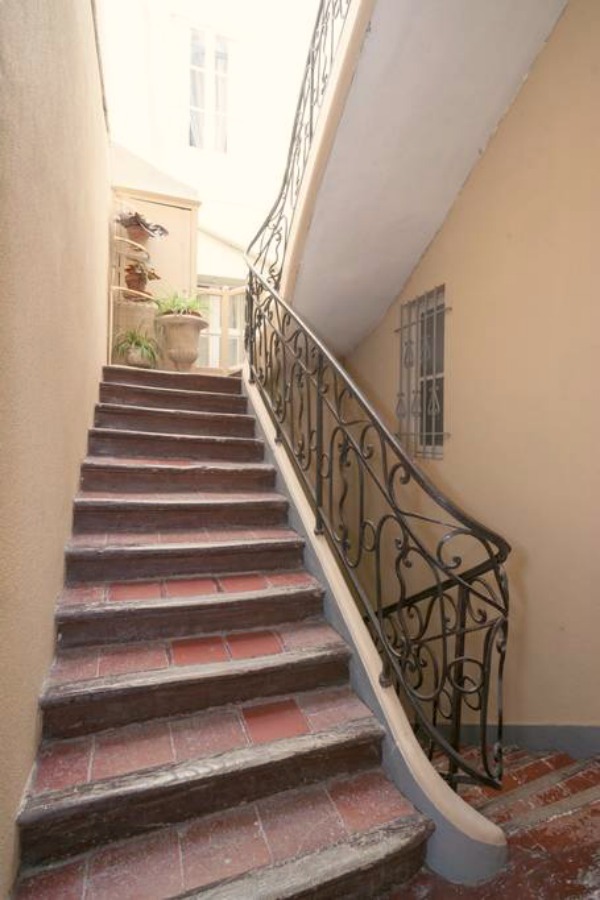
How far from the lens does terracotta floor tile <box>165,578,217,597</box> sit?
1876mm

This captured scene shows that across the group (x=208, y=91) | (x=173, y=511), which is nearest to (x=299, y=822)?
(x=173, y=511)

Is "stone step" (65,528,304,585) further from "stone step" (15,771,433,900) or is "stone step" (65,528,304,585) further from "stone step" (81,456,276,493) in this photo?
"stone step" (15,771,433,900)

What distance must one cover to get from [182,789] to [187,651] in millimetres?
472

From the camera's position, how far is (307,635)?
1863mm

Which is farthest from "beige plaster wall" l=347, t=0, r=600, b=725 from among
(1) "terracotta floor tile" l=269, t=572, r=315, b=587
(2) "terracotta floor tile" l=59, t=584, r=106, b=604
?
(2) "terracotta floor tile" l=59, t=584, r=106, b=604

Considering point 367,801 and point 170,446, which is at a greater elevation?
point 170,446

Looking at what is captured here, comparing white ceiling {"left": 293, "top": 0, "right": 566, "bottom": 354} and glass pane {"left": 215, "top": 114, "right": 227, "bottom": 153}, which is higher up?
glass pane {"left": 215, "top": 114, "right": 227, "bottom": 153}

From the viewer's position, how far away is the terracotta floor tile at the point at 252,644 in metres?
1.72

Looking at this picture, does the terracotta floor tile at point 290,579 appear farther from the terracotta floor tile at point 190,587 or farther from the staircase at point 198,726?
the terracotta floor tile at point 190,587

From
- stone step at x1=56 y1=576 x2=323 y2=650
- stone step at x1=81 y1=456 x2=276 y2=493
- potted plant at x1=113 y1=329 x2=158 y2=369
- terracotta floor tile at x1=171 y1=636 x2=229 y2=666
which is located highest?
potted plant at x1=113 y1=329 x2=158 y2=369

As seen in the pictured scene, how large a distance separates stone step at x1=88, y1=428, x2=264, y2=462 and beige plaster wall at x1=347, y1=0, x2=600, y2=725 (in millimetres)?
1404

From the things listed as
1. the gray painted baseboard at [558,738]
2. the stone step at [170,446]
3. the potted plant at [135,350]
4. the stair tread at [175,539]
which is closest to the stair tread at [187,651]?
the stair tread at [175,539]

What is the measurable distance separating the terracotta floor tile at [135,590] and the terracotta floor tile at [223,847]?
0.78 metres

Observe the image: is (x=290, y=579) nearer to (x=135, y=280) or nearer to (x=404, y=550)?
(x=404, y=550)
